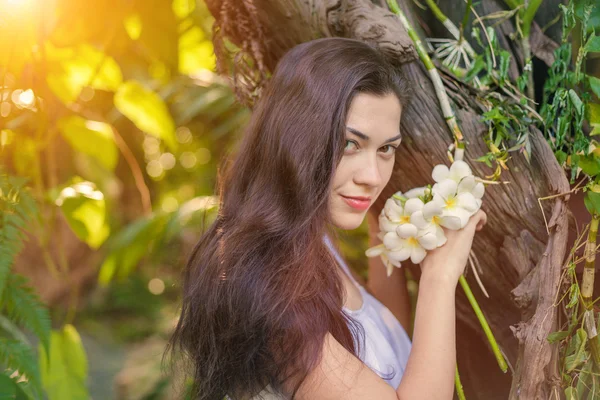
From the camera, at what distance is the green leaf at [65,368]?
130 centimetres

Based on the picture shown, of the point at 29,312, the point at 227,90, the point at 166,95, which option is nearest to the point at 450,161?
the point at 29,312

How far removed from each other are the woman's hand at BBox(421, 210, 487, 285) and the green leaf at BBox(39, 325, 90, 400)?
783 mm

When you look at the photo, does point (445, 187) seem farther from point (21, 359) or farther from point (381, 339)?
point (21, 359)

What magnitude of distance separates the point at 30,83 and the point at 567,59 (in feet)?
3.73

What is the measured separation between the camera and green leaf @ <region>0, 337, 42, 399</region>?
1.15m

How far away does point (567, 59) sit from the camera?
918mm

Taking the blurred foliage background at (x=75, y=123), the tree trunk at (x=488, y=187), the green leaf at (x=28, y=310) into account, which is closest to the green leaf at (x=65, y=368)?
the blurred foliage background at (x=75, y=123)

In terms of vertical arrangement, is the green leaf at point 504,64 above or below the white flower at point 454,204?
above

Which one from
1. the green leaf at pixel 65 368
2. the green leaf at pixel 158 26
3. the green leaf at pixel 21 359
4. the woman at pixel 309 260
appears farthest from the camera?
the green leaf at pixel 158 26

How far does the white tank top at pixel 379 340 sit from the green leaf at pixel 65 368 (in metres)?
0.49

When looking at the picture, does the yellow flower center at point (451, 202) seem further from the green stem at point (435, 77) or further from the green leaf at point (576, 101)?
the green leaf at point (576, 101)

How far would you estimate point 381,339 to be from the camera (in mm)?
1172

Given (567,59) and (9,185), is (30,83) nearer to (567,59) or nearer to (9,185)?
(9,185)

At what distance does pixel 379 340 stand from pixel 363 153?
37 centimetres
